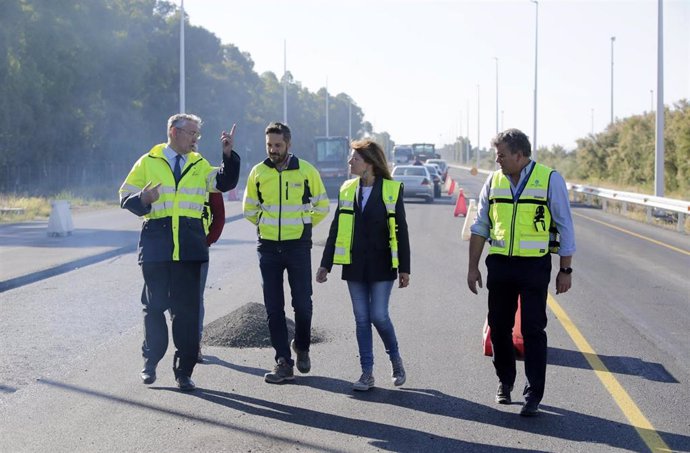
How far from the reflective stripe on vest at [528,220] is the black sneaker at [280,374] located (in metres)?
1.90

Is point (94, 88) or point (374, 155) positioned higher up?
point (94, 88)

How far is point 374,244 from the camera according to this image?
25.4 feet

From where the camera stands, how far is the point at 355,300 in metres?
7.84

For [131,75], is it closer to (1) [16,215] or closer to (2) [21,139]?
(2) [21,139]

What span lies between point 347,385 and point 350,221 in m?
1.21

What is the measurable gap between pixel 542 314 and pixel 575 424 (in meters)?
0.77

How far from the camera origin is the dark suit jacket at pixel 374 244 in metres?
7.72

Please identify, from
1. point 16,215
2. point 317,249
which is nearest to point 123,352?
point 317,249

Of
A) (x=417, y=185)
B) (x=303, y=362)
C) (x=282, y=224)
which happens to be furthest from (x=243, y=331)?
(x=417, y=185)

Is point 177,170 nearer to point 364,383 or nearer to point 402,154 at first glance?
point 364,383

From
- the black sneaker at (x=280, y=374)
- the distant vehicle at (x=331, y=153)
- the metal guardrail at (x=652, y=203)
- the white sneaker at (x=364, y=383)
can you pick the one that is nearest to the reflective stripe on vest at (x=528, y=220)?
the white sneaker at (x=364, y=383)

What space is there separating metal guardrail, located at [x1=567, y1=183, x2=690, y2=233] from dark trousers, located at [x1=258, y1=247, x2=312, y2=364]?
18.6 meters

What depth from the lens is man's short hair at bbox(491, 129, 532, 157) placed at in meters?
7.05

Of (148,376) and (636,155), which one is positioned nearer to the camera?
(148,376)
